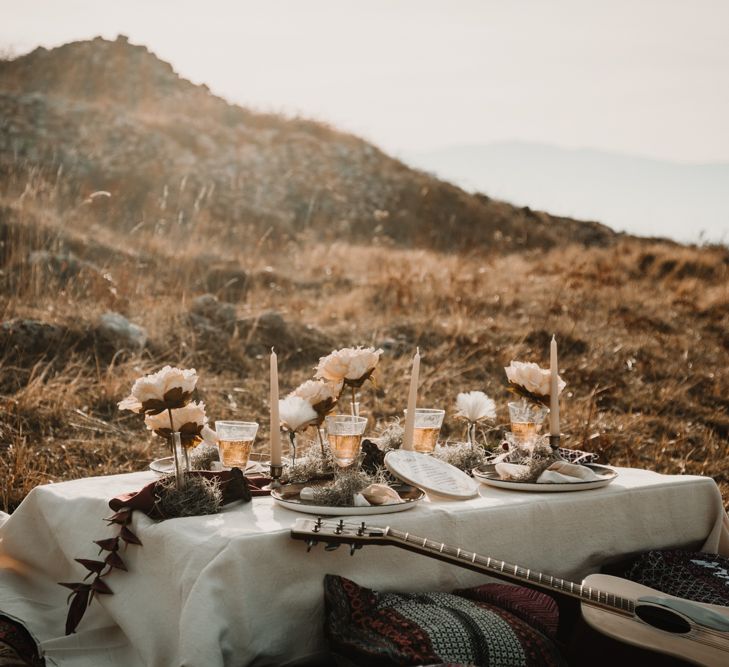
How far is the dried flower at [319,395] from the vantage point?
244cm

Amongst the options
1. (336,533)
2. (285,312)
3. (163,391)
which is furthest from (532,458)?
(285,312)

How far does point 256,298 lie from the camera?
851cm

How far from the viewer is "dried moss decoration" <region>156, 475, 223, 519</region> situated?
2.17 meters

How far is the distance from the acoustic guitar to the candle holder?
393mm

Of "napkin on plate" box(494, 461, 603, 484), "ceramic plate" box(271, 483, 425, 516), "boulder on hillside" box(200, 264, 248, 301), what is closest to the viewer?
"ceramic plate" box(271, 483, 425, 516)

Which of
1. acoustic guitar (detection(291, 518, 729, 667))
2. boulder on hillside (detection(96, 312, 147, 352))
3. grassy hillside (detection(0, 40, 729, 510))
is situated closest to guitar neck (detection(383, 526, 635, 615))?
acoustic guitar (detection(291, 518, 729, 667))

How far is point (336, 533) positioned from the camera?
1.97 meters

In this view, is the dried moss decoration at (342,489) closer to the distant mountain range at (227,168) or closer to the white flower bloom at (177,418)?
the white flower bloom at (177,418)

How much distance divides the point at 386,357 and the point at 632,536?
170 inches

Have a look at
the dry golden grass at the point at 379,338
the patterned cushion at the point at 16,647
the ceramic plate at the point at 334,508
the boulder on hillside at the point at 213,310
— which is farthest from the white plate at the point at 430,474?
the boulder on hillside at the point at 213,310

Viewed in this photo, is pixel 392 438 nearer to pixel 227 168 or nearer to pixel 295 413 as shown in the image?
pixel 295 413

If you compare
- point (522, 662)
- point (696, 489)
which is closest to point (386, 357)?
point (696, 489)

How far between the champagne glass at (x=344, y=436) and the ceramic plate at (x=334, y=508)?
0.48ft

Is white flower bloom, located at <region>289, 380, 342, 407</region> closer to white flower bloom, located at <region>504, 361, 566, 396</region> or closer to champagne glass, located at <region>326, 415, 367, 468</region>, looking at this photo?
champagne glass, located at <region>326, 415, 367, 468</region>
